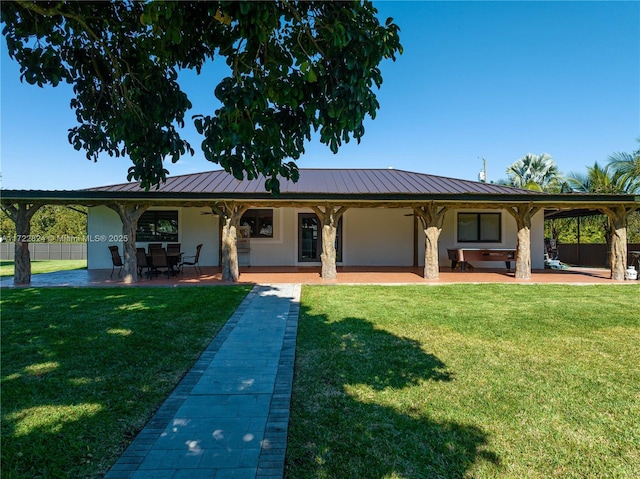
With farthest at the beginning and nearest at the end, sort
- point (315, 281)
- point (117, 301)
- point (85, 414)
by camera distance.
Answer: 1. point (315, 281)
2. point (117, 301)
3. point (85, 414)

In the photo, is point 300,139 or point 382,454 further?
point 300,139

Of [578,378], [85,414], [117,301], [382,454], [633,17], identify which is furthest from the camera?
[633,17]

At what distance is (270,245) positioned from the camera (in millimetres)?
15469

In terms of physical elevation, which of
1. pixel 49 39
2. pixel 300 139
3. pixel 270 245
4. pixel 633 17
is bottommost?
pixel 270 245

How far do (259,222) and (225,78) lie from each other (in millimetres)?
Answer: 13097

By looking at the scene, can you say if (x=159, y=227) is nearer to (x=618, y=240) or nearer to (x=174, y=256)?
(x=174, y=256)

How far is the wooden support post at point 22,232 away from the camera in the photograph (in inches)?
405

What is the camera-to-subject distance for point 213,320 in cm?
653

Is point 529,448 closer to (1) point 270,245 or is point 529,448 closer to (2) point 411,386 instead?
(2) point 411,386

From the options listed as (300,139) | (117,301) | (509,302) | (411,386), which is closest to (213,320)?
(117,301)

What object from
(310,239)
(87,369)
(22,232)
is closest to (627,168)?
(310,239)

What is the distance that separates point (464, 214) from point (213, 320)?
1283 cm

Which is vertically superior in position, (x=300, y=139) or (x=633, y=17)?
(x=633, y=17)

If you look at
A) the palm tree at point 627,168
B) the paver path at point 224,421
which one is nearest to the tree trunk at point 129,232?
the paver path at point 224,421
